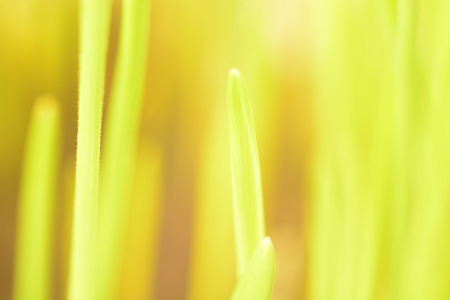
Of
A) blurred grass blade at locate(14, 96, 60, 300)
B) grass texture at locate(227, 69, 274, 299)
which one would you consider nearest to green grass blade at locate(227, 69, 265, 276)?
grass texture at locate(227, 69, 274, 299)

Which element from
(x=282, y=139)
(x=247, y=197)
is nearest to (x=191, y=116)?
(x=282, y=139)

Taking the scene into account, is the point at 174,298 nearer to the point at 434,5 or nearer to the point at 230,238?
the point at 230,238

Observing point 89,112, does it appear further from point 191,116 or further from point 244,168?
point 191,116

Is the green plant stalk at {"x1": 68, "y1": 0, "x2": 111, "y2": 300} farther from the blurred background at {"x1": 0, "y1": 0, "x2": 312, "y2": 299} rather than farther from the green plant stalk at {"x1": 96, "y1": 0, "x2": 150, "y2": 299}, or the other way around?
the blurred background at {"x1": 0, "y1": 0, "x2": 312, "y2": 299}

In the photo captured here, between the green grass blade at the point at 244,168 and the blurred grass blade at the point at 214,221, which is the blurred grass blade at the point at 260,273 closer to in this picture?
the green grass blade at the point at 244,168

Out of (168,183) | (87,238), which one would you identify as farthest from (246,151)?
(168,183)

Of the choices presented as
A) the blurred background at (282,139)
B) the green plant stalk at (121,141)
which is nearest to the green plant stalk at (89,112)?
the green plant stalk at (121,141)

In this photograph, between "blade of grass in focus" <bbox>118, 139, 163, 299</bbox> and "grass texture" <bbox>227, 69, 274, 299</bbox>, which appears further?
"blade of grass in focus" <bbox>118, 139, 163, 299</bbox>
